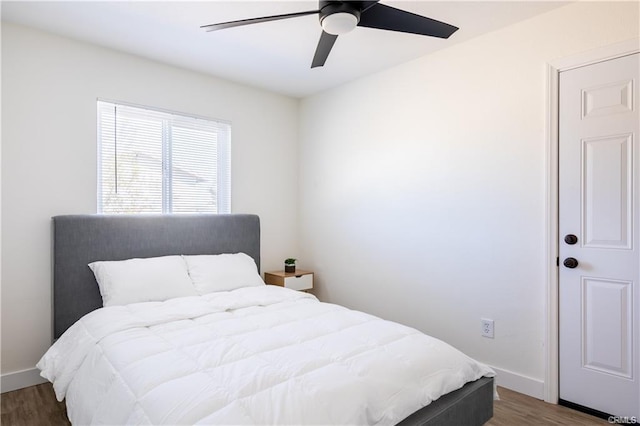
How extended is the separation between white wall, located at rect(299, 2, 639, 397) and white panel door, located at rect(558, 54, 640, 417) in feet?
0.47

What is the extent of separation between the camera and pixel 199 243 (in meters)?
3.38

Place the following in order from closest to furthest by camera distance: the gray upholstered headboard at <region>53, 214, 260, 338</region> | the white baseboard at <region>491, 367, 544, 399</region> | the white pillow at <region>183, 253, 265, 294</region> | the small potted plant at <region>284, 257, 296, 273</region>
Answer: the white baseboard at <region>491, 367, 544, 399</region>, the gray upholstered headboard at <region>53, 214, 260, 338</region>, the white pillow at <region>183, 253, 265, 294</region>, the small potted plant at <region>284, 257, 296, 273</region>

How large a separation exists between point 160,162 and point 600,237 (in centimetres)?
338

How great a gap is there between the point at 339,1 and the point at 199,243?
7.77 ft

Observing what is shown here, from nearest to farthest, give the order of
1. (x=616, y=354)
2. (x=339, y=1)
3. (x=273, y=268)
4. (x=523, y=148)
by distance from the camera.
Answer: (x=339, y=1) < (x=616, y=354) < (x=523, y=148) < (x=273, y=268)

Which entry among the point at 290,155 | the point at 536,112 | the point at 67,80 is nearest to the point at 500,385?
the point at 536,112

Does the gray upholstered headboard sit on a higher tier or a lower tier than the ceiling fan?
lower

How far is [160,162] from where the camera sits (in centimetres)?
334

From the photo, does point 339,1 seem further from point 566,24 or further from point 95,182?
point 95,182

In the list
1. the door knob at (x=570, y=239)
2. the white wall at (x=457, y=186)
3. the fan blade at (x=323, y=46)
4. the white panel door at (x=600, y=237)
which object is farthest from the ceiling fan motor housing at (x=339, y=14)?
the door knob at (x=570, y=239)

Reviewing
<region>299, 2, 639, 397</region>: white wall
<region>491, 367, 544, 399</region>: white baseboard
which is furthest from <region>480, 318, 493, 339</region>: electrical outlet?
<region>491, 367, 544, 399</region>: white baseboard

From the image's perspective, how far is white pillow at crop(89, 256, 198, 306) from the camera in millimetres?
2607

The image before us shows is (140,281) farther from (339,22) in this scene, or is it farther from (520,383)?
(520,383)

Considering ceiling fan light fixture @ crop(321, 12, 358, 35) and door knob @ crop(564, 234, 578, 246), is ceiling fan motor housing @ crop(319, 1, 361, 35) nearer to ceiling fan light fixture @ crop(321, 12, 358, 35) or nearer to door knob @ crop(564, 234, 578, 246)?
ceiling fan light fixture @ crop(321, 12, 358, 35)
